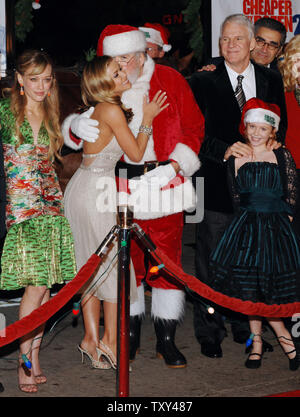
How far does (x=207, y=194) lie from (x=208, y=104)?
671mm

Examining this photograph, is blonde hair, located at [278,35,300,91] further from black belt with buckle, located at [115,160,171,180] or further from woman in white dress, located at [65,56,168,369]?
black belt with buckle, located at [115,160,171,180]

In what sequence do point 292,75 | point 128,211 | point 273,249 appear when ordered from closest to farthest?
point 128,211 → point 273,249 → point 292,75

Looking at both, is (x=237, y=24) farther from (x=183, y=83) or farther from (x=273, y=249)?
(x=273, y=249)

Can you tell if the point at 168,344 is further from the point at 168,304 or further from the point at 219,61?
the point at 219,61

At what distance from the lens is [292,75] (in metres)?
5.35

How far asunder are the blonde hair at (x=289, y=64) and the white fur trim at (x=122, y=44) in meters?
1.16

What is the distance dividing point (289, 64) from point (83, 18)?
12.3 meters

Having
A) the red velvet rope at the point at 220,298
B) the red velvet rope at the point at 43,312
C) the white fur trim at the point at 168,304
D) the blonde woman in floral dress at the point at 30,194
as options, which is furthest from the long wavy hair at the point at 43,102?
the white fur trim at the point at 168,304

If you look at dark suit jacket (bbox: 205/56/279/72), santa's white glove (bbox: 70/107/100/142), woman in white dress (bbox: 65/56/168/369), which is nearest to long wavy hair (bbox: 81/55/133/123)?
woman in white dress (bbox: 65/56/168/369)

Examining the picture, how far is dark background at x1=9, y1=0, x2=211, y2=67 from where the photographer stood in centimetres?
1641

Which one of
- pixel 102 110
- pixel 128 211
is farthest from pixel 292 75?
pixel 128 211

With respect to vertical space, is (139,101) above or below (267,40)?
below

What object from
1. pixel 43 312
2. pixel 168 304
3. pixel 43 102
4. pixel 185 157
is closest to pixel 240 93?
pixel 185 157

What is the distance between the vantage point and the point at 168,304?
16.6 ft
